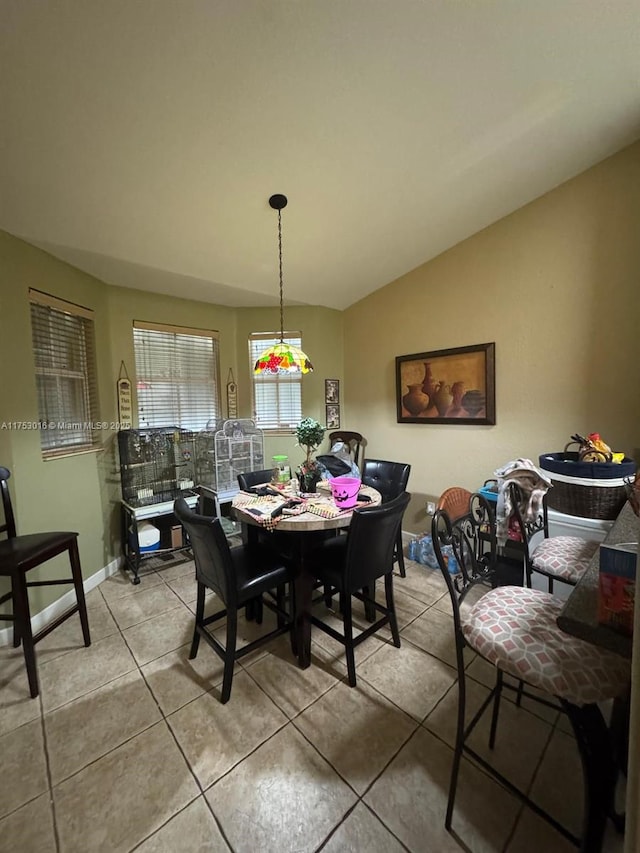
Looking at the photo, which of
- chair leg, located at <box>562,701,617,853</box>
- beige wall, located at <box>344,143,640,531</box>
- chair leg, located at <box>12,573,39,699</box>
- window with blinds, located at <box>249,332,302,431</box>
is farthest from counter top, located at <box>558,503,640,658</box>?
window with blinds, located at <box>249,332,302,431</box>

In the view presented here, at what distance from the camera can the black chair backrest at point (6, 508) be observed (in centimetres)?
200

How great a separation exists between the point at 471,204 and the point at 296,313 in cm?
203

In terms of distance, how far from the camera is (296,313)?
3.93 metres

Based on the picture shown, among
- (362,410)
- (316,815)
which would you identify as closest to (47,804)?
(316,815)

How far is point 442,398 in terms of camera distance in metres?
3.28

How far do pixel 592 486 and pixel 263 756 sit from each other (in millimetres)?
2185

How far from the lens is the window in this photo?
245 cm

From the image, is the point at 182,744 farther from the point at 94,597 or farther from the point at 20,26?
the point at 20,26

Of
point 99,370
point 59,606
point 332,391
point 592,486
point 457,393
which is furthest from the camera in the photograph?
point 332,391

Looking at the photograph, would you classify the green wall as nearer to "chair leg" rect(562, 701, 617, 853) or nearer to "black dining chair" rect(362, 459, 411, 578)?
"black dining chair" rect(362, 459, 411, 578)

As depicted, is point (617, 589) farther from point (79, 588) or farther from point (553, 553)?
point (79, 588)

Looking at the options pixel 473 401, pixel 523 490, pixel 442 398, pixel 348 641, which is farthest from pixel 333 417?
pixel 348 641

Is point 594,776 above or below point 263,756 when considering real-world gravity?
above

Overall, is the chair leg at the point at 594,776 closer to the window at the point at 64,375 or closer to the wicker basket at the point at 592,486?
the wicker basket at the point at 592,486
